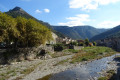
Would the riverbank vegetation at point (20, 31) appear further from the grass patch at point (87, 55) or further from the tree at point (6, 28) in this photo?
Result: the grass patch at point (87, 55)

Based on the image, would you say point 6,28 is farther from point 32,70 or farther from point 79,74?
point 79,74

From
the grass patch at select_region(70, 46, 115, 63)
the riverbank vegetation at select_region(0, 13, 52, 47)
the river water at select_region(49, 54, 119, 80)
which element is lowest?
the grass patch at select_region(70, 46, 115, 63)

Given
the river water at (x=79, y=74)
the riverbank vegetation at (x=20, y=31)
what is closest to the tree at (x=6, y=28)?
the riverbank vegetation at (x=20, y=31)

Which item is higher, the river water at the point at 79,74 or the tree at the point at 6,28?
the tree at the point at 6,28

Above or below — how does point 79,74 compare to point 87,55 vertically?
above

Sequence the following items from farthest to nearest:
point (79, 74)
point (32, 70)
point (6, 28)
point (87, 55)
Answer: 1. point (87, 55)
2. point (6, 28)
3. point (32, 70)
4. point (79, 74)

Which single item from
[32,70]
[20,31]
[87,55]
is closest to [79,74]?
[32,70]

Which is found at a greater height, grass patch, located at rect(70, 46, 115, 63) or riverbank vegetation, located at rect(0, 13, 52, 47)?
riverbank vegetation, located at rect(0, 13, 52, 47)

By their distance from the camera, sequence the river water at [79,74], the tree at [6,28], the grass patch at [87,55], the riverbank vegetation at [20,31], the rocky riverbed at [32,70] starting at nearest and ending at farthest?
the river water at [79,74] < the rocky riverbed at [32,70] < the tree at [6,28] < the riverbank vegetation at [20,31] < the grass patch at [87,55]

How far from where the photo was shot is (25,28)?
29.5 m

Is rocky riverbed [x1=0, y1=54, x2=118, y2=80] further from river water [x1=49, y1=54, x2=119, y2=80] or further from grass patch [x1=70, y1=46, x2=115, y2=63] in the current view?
grass patch [x1=70, y1=46, x2=115, y2=63]

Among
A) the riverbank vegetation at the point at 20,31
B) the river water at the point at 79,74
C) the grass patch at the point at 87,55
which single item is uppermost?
the riverbank vegetation at the point at 20,31

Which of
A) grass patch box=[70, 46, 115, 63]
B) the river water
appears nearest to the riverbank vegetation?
grass patch box=[70, 46, 115, 63]

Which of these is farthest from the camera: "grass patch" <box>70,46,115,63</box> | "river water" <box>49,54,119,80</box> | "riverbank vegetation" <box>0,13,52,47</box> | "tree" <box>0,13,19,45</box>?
"grass patch" <box>70,46,115,63</box>
